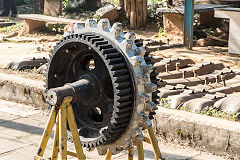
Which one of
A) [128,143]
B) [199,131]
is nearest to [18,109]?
[199,131]

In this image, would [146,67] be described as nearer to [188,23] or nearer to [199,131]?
[199,131]

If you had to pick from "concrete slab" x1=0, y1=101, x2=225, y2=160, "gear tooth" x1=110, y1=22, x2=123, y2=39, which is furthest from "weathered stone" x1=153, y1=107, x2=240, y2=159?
"gear tooth" x1=110, y1=22, x2=123, y2=39

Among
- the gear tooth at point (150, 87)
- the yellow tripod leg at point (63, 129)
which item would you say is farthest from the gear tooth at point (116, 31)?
the yellow tripod leg at point (63, 129)

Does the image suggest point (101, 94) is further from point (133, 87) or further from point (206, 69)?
point (206, 69)

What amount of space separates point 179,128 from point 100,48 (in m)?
1.91

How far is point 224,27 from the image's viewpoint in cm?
1170

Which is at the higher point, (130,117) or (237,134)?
(130,117)

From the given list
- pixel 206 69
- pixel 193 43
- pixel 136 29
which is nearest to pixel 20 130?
pixel 206 69

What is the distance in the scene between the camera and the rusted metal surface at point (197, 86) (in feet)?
20.2

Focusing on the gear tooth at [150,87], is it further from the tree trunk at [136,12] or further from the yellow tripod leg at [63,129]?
the tree trunk at [136,12]

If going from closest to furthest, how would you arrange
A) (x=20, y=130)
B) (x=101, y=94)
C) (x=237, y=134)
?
1. (x=101, y=94)
2. (x=237, y=134)
3. (x=20, y=130)

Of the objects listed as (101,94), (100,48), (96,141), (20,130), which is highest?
(100,48)

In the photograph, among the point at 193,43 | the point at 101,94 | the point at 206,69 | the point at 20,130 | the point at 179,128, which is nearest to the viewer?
the point at 101,94

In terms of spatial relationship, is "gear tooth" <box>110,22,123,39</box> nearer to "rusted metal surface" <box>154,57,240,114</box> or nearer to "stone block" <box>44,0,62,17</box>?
"rusted metal surface" <box>154,57,240,114</box>
